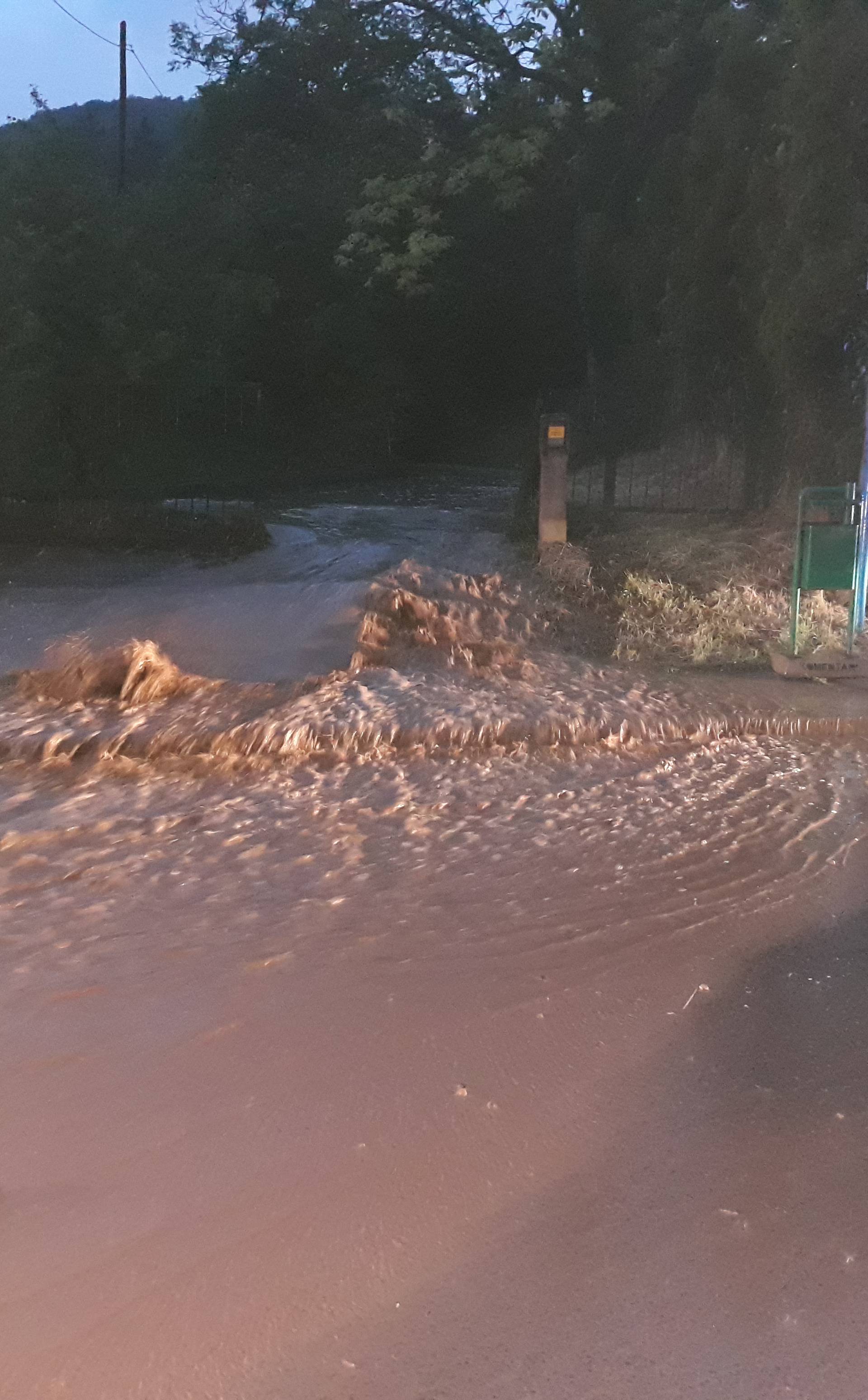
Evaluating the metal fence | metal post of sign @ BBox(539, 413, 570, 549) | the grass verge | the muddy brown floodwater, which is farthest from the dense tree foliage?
the muddy brown floodwater

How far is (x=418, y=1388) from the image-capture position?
2795mm

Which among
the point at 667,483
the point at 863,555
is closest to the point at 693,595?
the point at 863,555

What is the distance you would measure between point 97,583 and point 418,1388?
10530 millimetres

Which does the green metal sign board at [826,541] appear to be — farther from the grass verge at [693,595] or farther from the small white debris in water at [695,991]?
the small white debris in water at [695,991]

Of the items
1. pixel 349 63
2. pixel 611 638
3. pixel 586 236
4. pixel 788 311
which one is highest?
pixel 349 63

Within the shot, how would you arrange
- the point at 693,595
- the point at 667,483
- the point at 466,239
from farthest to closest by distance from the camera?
the point at 466,239 → the point at 667,483 → the point at 693,595

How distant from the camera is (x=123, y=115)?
2420 centimetres

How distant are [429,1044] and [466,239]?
705 inches

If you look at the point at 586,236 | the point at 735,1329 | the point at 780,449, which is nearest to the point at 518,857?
the point at 735,1329

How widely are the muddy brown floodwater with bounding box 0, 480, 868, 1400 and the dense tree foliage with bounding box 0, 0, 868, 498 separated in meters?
6.11

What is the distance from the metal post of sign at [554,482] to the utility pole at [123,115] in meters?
11.4

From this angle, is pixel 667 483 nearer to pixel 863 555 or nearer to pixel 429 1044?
pixel 863 555

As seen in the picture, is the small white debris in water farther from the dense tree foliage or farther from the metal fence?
the metal fence

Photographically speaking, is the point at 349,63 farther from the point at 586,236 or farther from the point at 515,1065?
the point at 515,1065
